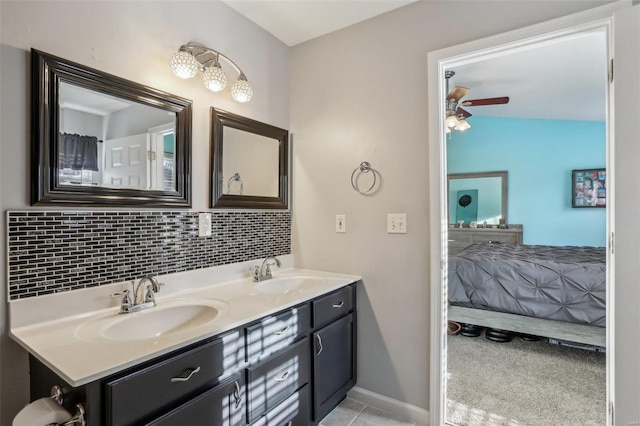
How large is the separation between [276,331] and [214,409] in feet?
1.27

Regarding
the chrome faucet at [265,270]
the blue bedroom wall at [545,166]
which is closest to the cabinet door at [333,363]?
the chrome faucet at [265,270]

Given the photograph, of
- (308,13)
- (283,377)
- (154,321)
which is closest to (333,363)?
(283,377)

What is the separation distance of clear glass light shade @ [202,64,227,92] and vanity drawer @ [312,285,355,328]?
1249 mm

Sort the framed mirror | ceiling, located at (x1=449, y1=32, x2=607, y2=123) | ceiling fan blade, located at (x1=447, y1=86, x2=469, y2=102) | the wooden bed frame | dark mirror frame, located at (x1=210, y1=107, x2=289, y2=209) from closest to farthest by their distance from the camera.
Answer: dark mirror frame, located at (x1=210, y1=107, x2=289, y2=209) → the wooden bed frame → ceiling, located at (x1=449, y1=32, x2=607, y2=123) → ceiling fan blade, located at (x1=447, y1=86, x2=469, y2=102) → the framed mirror

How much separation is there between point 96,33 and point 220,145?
72 cm

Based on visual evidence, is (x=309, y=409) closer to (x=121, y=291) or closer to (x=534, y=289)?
(x=121, y=291)

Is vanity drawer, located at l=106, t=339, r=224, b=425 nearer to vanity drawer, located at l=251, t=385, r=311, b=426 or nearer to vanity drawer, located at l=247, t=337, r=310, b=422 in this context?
vanity drawer, located at l=247, t=337, r=310, b=422

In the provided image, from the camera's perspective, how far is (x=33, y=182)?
3.93 ft

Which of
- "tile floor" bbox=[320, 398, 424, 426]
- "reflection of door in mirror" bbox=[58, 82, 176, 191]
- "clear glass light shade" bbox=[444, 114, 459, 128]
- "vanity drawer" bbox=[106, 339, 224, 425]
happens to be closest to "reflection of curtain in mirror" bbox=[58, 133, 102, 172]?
"reflection of door in mirror" bbox=[58, 82, 176, 191]

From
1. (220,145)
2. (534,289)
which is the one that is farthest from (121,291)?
(534,289)

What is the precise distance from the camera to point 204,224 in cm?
179

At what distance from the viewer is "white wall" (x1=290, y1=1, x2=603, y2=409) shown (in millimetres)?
1871

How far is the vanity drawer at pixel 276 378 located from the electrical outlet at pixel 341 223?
0.76 metres

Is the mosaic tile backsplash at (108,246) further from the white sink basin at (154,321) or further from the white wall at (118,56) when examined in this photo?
the white sink basin at (154,321)
